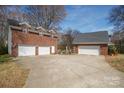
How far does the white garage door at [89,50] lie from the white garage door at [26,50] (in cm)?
709

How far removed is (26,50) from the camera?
19.0 m

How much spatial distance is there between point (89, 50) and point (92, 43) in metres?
1.05

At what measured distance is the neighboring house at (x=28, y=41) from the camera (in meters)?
17.7

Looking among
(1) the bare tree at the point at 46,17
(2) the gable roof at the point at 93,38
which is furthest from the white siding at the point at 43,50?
(1) the bare tree at the point at 46,17

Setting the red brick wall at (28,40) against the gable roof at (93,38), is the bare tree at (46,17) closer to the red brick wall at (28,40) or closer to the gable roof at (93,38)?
the gable roof at (93,38)

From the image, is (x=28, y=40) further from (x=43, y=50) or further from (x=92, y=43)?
(x=92, y=43)

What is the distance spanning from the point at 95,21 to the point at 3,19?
42.7 feet

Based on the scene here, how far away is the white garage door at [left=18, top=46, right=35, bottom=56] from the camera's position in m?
18.1

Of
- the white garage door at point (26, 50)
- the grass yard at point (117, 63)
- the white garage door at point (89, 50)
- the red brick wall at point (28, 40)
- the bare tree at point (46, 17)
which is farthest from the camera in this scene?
the bare tree at point (46, 17)

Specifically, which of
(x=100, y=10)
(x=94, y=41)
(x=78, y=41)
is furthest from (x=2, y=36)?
(x=100, y=10)

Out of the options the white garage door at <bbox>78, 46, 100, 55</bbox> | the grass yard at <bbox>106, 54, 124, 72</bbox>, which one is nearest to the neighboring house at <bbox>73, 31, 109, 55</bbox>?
the white garage door at <bbox>78, 46, 100, 55</bbox>

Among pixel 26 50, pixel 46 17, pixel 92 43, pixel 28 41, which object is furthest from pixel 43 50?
pixel 46 17
